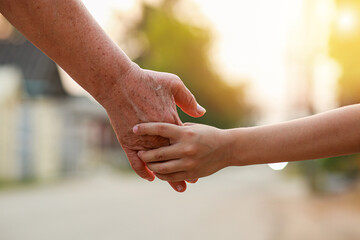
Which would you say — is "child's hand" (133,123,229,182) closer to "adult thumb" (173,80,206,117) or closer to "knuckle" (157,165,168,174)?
"knuckle" (157,165,168,174)

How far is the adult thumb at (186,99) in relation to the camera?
221 centimetres

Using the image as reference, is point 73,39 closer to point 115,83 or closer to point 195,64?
point 115,83

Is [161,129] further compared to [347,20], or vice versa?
[347,20]

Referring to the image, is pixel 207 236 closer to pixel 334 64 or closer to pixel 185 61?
pixel 334 64

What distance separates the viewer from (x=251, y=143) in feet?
6.38

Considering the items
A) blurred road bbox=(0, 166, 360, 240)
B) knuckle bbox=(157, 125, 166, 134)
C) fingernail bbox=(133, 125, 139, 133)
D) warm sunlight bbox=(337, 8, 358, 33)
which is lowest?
knuckle bbox=(157, 125, 166, 134)

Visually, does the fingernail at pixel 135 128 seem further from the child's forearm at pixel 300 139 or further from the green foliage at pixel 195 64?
the green foliage at pixel 195 64

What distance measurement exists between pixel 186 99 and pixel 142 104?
223 mm

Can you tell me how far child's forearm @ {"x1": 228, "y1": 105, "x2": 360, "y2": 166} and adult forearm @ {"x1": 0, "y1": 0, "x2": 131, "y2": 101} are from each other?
0.64 meters

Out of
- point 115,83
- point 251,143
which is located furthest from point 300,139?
point 115,83

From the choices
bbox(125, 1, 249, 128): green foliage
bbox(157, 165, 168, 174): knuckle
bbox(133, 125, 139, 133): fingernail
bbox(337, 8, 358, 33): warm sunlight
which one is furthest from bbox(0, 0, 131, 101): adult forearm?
bbox(125, 1, 249, 128): green foliage

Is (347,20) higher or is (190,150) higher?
(347,20)

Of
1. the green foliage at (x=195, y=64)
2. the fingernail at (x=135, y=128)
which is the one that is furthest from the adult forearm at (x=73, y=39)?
the green foliage at (x=195, y=64)

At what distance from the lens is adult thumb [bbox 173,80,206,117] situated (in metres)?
2.21
